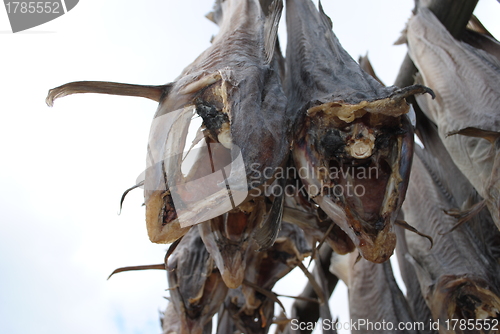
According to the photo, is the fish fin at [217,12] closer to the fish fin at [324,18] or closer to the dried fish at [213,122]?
the fish fin at [324,18]

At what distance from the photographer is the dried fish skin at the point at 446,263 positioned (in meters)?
1.49

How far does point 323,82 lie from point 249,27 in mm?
285

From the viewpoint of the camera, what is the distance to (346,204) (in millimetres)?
822

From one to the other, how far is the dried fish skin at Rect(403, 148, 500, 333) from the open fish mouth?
1.78 ft

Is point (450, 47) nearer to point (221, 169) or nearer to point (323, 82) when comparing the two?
point (323, 82)

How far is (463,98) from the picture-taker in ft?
4.98

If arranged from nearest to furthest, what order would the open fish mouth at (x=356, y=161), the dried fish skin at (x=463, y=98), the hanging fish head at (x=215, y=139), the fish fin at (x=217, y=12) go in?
the hanging fish head at (x=215, y=139)
the open fish mouth at (x=356, y=161)
the dried fish skin at (x=463, y=98)
the fish fin at (x=217, y=12)

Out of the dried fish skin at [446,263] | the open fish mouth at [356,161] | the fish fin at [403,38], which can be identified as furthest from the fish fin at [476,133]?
the fish fin at [403,38]

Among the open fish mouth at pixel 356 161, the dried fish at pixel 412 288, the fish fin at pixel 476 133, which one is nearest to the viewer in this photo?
the open fish mouth at pixel 356 161

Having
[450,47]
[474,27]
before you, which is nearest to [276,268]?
[450,47]

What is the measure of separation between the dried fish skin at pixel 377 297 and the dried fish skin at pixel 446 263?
186mm

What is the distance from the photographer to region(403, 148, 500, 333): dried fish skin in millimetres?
1487

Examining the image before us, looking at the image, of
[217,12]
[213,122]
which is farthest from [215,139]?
[217,12]

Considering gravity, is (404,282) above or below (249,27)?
below
